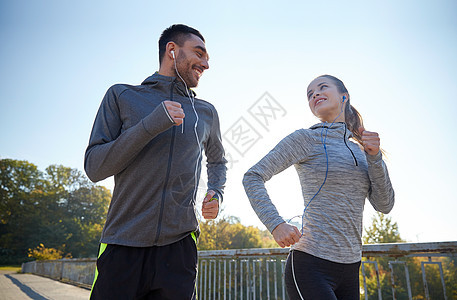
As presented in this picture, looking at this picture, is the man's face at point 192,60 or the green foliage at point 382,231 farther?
the green foliage at point 382,231

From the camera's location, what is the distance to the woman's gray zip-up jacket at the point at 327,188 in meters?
1.50

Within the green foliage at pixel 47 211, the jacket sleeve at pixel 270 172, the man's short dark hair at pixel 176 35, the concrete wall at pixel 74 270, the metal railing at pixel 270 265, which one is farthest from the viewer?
the green foliage at pixel 47 211

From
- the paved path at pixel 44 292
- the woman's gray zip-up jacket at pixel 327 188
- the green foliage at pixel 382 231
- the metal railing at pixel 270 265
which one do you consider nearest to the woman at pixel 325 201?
the woman's gray zip-up jacket at pixel 327 188

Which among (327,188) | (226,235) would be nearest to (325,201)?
(327,188)

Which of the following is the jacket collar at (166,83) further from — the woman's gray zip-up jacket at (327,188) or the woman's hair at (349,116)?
the woman's hair at (349,116)

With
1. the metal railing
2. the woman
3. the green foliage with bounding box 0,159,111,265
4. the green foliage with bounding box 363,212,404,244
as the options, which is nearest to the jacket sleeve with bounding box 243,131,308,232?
the woman

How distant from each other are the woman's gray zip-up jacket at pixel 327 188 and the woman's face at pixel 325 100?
0.25 m

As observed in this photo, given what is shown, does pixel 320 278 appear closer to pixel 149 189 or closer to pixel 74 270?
pixel 149 189

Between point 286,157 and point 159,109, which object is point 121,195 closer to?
point 159,109

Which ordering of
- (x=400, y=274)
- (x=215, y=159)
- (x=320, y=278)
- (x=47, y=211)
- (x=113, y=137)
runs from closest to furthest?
1. (x=320, y=278)
2. (x=113, y=137)
3. (x=215, y=159)
4. (x=400, y=274)
5. (x=47, y=211)

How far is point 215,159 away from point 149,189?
630 millimetres

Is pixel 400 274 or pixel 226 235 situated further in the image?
pixel 226 235

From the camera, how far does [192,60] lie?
1.86 m

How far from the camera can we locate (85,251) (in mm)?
39812
